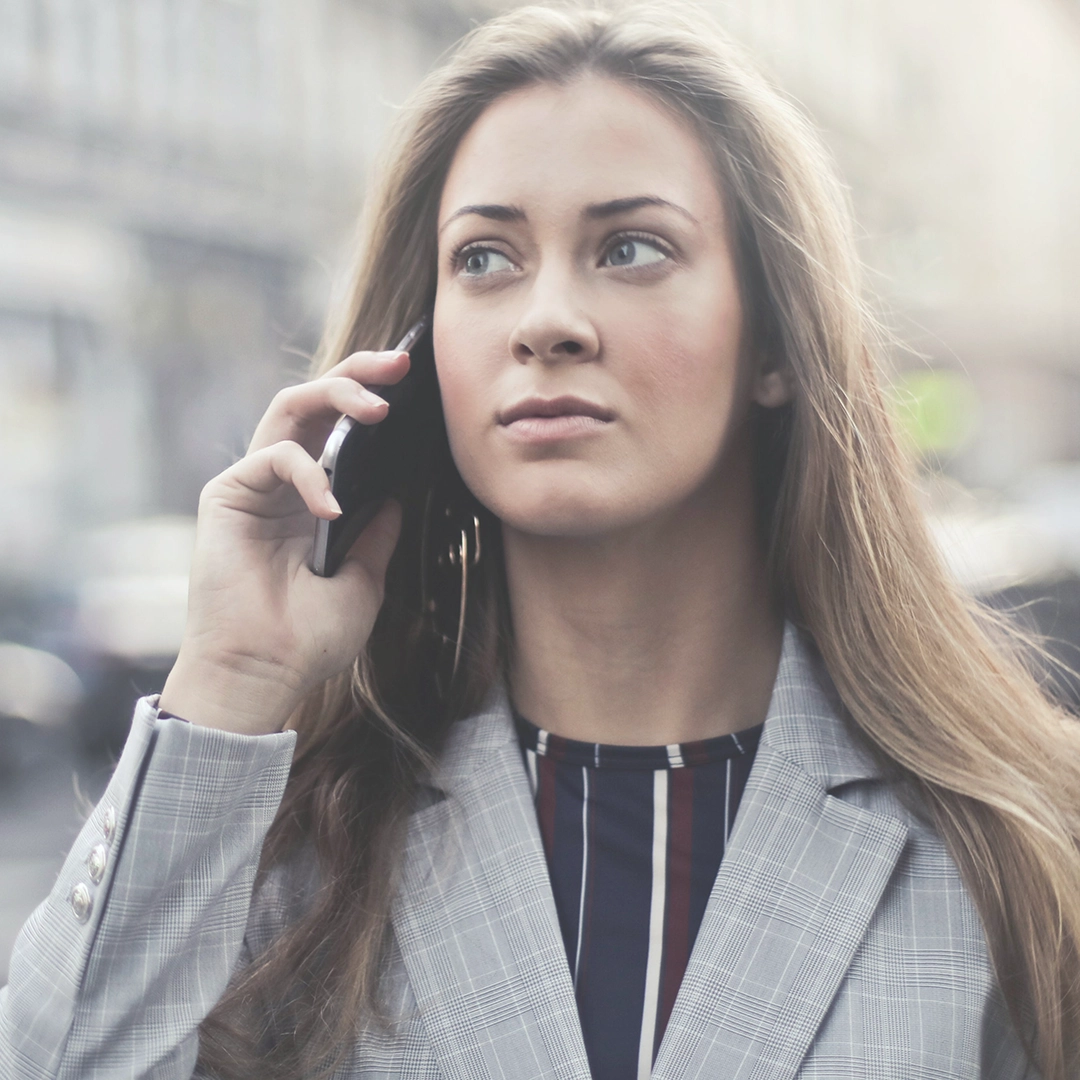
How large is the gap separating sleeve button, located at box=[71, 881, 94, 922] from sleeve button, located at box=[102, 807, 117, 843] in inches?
2.8

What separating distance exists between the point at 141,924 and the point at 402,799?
0.50m

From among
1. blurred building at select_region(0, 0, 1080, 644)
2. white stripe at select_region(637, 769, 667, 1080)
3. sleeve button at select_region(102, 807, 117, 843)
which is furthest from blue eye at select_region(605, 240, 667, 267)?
blurred building at select_region(0, 0, 1080, 644)

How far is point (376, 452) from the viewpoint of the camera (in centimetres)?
209

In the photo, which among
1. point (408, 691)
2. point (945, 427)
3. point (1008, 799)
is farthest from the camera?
point (945, 427)

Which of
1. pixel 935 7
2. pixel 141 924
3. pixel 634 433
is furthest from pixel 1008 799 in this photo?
pixel 935 7

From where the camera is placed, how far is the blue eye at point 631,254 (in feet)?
6.41

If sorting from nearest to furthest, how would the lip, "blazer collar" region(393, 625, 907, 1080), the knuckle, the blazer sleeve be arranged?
the blazer sleeve, "blazer collar" region(393, 625, 907, 1080), the lip, the knuckle

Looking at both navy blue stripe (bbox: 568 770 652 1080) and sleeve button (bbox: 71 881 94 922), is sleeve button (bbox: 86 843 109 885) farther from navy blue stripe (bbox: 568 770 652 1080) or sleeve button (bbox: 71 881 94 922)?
navy blue stripe (bbox: 568 770 652 1080)

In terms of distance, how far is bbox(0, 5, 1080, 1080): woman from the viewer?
5.83 ft

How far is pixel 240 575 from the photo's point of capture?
1.93 metres

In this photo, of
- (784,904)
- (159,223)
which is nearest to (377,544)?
(784,904)

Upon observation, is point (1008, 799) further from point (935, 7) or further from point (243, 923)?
point (935, 7)

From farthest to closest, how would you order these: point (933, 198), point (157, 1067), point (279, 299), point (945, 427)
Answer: point (933, 198) → point (945, 427) → point (279, 299) → point (157, 1067)

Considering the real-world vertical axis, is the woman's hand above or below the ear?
below
